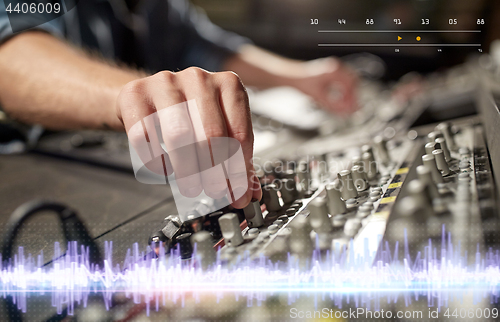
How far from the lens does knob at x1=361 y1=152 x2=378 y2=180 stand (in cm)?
51

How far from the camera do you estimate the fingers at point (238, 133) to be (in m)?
0.37

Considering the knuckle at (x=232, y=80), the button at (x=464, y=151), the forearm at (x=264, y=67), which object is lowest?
the button at (x=464, y=151)

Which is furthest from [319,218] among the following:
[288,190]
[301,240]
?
[288,190]

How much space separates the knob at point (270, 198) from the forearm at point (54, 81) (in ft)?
0.94

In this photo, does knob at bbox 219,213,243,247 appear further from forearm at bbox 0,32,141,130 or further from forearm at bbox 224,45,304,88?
forearm at bbox 224,45,304,88

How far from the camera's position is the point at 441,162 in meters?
0.43

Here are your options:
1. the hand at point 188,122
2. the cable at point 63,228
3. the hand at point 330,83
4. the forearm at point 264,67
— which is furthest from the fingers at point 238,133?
the forearm at point 264,67

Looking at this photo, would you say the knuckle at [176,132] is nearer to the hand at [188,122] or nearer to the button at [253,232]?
the hand at [188,122]

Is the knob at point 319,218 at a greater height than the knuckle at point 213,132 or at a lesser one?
lesser

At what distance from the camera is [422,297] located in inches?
11.7

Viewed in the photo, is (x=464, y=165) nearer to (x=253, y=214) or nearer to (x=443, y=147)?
(x=443, y=147)

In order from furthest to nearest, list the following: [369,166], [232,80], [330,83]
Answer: [330,83], [369,166], [232,80]

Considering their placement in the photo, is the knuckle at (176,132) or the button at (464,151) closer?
the knuckle at (176,132)

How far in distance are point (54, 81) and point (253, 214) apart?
0.48 m
